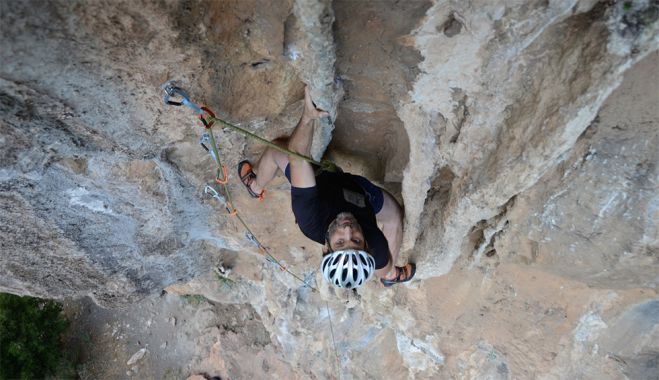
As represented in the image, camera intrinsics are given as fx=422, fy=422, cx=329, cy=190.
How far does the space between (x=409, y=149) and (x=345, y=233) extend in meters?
0.64

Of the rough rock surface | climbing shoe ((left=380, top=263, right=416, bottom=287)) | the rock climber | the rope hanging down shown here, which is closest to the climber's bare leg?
the rock climber

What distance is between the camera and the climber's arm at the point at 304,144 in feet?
6.63

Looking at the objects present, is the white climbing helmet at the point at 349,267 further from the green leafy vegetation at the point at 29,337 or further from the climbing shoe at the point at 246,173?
the green leafy vegetation at the point at 29,337

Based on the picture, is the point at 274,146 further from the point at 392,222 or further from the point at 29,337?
the point at 29,337

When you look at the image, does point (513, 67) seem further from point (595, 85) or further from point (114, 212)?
point (114, 212)

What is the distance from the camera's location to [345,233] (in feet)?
7.39

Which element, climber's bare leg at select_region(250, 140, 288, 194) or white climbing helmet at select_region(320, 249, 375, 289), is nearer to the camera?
white climbing helmet at select_region(320, 249, 375, 289)

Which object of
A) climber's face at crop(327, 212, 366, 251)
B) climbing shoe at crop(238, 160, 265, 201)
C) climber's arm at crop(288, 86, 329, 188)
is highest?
climber's arm at crop(288, 86, 329, 188)

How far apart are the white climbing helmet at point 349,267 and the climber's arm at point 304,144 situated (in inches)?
16.4

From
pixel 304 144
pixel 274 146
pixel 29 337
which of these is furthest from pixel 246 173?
pixel 29 337

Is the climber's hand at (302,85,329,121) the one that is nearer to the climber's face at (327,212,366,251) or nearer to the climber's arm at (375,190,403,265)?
the climber's face at (327,212,366,251)

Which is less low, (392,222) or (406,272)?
(392,222)

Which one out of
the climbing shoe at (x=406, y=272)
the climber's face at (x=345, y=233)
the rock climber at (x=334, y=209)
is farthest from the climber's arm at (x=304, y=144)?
the climbing shoe at (x=406, y=272)

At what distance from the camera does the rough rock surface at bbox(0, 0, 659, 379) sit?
1.46 metres
